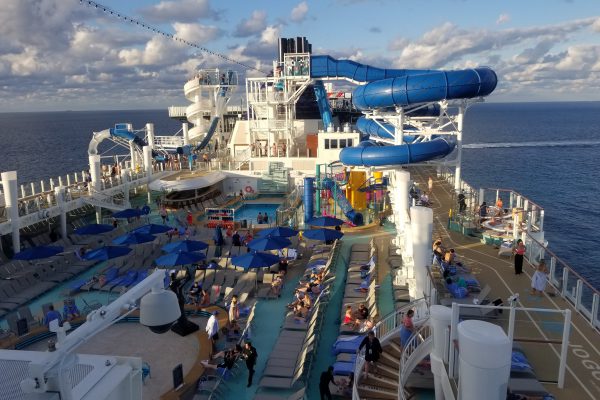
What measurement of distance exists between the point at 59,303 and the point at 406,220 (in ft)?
34.5

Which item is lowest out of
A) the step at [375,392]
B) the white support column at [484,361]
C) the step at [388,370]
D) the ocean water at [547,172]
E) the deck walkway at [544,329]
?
the ocean water at [547,172]

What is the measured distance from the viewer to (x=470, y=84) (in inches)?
675

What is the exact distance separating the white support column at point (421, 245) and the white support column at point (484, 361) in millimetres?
5331

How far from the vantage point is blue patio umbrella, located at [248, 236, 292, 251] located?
15.7 m

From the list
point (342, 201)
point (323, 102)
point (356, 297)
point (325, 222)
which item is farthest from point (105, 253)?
point (323, 102)

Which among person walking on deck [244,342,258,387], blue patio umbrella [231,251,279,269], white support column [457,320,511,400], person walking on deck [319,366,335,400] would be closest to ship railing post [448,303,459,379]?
white support column [457,320,511,400]

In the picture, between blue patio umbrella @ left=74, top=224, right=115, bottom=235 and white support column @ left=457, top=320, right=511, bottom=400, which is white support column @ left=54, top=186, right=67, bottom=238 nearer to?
blue patio umbrella @ left=74, top=224, right=115, bottom=235

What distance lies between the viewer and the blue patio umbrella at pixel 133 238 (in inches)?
639

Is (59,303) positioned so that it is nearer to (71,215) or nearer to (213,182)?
(71,215)

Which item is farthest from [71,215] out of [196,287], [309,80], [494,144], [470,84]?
[494,144]

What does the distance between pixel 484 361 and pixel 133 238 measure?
13.6 meters

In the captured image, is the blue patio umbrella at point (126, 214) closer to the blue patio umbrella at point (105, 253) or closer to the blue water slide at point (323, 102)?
the blue patio umbrella at point (105, 253)

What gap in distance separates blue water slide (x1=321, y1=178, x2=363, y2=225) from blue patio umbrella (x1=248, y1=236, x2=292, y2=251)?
482 cm

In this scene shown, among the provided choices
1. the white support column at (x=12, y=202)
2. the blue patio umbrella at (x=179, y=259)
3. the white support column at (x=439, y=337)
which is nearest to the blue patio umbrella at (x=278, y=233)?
the blue patio umbrella at (x=179, y=259)
